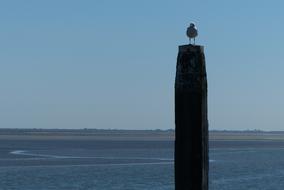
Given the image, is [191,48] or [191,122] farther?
[191,48]

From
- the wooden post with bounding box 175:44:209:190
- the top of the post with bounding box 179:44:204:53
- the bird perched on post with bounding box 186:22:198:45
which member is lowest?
the wooden post with bounding box 175:44:209:190

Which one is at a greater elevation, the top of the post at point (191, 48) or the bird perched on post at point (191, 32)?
the bird perched on post at point (191, 32)

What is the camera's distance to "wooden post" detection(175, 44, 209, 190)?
28.8ft

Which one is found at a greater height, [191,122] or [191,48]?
[191,48]

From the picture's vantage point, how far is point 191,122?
8.80 meters

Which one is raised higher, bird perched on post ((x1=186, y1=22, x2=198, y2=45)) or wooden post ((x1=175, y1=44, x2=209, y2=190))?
bird perched on post ((x1=186, y1=22, x2=198, y2=45))

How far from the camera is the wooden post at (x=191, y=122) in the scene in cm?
877

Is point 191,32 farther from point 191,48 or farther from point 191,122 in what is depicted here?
point 191,122

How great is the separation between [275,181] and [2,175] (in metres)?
15.3

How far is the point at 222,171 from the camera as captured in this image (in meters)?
46.9

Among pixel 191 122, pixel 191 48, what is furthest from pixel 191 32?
pixel 191 122

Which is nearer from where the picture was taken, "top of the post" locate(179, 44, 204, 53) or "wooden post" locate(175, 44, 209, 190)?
"wooden post" locate(175, 44, 209, 190)

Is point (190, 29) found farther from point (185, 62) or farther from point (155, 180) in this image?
point (155, 180)

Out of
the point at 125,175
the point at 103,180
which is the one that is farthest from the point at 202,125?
the point at 125,175
